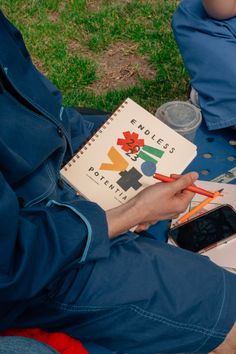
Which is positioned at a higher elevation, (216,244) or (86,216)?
(86,216)

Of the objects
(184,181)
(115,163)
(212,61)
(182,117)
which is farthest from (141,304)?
(212,61)

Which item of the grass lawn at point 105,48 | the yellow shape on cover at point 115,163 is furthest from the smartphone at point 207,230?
the grass lawn at point 105,48

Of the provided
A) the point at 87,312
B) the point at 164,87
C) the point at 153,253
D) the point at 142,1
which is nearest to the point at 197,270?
the point at 153,253

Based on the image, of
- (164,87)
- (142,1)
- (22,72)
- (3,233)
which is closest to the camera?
(3,233)

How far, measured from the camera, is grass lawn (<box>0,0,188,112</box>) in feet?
8.74

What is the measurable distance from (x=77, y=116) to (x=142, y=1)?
1658 millimetres

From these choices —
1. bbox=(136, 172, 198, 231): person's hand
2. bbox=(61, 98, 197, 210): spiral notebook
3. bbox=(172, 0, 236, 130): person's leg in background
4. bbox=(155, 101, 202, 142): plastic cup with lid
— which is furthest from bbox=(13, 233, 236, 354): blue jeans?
bbox=(172, 0, 236, 130): person's leg in background

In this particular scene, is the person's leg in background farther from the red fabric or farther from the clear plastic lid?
the red fabric

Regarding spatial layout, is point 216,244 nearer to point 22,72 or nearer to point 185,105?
point 185,105

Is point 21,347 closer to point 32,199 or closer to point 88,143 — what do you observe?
point 32,199

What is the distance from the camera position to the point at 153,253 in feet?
4.57

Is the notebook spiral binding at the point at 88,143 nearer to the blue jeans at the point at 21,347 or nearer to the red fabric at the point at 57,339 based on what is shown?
the red fabric at the point at 57,339

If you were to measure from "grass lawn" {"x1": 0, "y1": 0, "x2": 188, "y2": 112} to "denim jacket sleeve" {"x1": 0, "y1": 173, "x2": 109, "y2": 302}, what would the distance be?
4.51 feet

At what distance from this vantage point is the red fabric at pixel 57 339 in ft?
4.37
